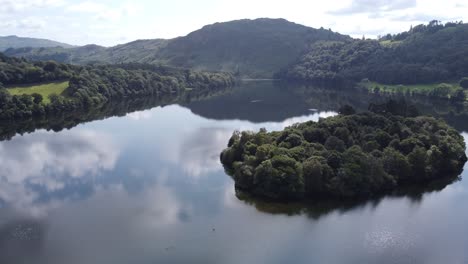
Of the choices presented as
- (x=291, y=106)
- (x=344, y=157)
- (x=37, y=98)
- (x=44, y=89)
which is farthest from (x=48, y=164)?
(x=291, y=106)

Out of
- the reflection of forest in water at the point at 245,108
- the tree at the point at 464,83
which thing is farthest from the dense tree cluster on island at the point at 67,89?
the tree at the point at 464,83

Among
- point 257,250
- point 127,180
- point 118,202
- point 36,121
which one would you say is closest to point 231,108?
point 36,121

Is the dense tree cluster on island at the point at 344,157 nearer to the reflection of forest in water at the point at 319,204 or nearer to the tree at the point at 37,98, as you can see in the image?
the reflection of forest in water at the point at 319,204

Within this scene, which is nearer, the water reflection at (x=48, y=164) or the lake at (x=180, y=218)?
the lake at (x=180, y=218)

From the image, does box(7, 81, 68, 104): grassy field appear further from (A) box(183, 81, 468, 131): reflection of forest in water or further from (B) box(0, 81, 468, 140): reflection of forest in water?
(A) box(183, 81, 468, 131): reflection of forest in water

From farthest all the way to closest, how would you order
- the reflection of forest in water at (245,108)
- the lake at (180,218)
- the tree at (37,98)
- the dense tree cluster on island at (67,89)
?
the tree at (37,98)
the dense tree cluster on island at (67,89)
the reflection of forest in water at (245,108)
the lake at (180,218)

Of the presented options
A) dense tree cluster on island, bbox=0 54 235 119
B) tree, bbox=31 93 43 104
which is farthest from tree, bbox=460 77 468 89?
tree, bbox=31 93 43 104
